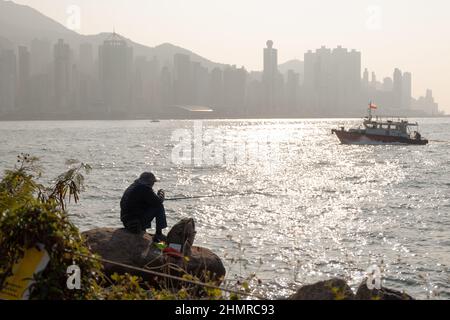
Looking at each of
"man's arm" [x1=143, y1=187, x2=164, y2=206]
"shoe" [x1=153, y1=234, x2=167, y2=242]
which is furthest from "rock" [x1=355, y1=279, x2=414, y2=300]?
"man's arm" [x1=143, y1=187, x2=164, y2=206]

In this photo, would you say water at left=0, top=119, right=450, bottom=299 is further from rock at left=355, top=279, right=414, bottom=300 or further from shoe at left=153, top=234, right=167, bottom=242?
Result: shoe at left=153, top=234, right=167, bottom=242

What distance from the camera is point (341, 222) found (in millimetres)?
21766

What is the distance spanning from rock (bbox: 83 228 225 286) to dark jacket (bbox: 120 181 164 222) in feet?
1.22

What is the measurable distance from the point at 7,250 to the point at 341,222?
1790cm

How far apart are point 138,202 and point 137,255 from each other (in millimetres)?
1162

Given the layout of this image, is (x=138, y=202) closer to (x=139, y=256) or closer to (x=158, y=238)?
(x=158, y=238)

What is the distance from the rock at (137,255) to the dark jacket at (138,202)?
1.22ft

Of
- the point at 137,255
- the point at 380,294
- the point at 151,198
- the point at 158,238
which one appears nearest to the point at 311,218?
the point at 158,238

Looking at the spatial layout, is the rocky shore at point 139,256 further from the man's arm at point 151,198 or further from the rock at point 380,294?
the rock at point 380,294
